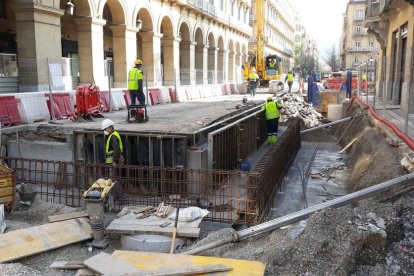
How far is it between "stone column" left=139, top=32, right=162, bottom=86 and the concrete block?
19173 mm

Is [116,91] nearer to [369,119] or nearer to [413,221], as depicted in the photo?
[369,119]

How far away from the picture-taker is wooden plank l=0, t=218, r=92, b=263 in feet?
20.3

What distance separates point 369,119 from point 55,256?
13.2m

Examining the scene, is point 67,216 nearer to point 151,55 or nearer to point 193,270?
point 193,270

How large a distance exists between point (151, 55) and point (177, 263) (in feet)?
70.0

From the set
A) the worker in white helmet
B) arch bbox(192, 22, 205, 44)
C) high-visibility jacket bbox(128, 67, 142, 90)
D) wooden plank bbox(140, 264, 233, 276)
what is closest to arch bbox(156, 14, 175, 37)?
arch bbox(192, 22, 205, 44)

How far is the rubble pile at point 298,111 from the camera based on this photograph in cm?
2412

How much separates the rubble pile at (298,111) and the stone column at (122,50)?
28.7 feet

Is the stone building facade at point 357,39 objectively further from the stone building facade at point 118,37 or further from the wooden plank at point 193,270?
the wooden plank at point 193,270

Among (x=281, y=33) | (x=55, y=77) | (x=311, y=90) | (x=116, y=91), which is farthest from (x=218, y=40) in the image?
(x=281, y=33)

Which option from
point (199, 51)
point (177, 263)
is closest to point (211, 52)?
point (199, 51)

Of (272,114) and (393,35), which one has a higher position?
(393,35)

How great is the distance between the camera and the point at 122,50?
2198 cm

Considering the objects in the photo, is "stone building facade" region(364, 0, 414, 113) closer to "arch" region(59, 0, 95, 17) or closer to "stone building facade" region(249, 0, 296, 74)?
"arch" region(59, 0, 95, 17)
